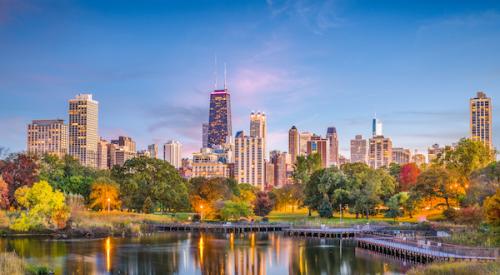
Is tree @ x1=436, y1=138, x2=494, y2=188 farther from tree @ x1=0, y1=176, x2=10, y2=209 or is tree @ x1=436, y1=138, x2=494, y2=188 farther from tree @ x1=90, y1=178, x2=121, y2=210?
tree @ x1=0, y1=176, x2=10, y2=209

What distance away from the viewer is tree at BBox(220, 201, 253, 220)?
93438 millimetres

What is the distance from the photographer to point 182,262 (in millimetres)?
50281

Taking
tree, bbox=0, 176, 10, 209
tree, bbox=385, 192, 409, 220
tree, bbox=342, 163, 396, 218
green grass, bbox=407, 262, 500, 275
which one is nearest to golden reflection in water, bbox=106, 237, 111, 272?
tree, bbox=0, 176, 10, 209

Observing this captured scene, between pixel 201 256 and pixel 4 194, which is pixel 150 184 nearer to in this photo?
pixel 4 194

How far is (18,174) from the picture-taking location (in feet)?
257

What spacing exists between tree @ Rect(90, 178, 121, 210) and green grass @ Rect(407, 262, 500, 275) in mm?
60310

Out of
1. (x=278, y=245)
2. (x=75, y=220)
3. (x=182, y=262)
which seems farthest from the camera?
(x=75, y=220)

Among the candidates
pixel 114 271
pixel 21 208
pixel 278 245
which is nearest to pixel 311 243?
pixel 278 245

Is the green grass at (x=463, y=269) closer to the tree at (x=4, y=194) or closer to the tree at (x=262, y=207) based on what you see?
the tree at (x=4, y=194)

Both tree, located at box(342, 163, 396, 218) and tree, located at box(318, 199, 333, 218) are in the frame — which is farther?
tree, located at box(318, 199, 333, 218)

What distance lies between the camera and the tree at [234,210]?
93.4 metres

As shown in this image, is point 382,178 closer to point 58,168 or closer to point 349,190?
point 349,190

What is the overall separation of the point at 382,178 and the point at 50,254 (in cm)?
6020

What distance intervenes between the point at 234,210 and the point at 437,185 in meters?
31.2
